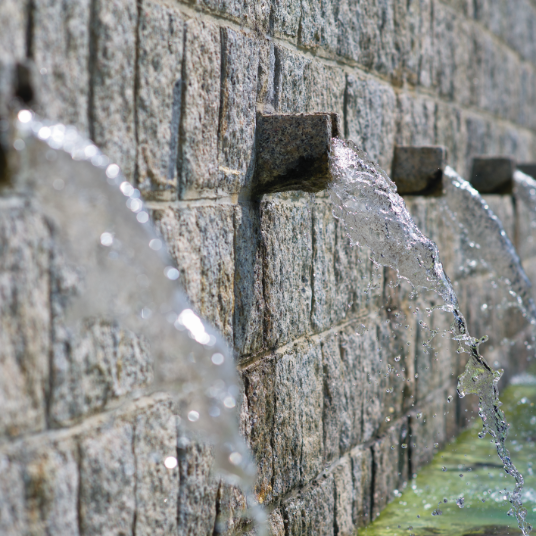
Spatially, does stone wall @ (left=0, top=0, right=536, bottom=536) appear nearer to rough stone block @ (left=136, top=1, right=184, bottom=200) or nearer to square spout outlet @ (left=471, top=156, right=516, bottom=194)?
rough stone block @ (left=136, top=1, right=184, bottom=200)

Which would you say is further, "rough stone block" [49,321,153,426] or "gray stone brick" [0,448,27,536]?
"rough stone block" [49,321,153,426]

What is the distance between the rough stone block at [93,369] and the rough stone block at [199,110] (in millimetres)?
439

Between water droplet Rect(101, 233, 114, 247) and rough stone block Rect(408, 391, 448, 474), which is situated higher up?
water droplet Rect(101, 233, 114, 247)

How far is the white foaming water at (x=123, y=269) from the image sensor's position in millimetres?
1247

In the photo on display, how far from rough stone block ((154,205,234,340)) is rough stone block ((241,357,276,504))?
7.4 inches

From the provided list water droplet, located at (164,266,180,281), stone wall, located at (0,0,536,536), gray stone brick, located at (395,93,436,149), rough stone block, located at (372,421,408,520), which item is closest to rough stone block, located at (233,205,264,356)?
stone wall, located at (0,0,536,536)

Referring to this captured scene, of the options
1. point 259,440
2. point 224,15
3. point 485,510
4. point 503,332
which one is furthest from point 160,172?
point 503,332

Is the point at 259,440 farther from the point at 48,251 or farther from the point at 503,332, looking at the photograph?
the point at 503,332

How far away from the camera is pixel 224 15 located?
190 centimetres

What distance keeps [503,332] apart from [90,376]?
Answer: 14.8ft

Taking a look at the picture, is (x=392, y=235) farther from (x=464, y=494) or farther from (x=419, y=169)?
(x=464, y=494)

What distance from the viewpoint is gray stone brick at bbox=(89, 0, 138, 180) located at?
1424 mm

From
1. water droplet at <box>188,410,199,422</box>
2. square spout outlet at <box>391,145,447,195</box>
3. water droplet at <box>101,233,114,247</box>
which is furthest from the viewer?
square spout outlet at <box>391,145,447,195</box>

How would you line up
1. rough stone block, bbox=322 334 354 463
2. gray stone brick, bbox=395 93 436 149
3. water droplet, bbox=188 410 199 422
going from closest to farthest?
water droplet, bbox=188 410 199 422 < rough stone block, bbox=322 334 354 463 < gray stone brick, bbox=395 93 436 149
